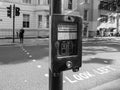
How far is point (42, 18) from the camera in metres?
34.4

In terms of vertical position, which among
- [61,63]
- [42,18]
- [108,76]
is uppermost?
[42,18]

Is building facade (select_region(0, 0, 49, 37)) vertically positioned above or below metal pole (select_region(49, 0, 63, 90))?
above

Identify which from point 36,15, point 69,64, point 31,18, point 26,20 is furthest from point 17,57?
point 36,15

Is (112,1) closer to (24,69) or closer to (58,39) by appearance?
(24,69)

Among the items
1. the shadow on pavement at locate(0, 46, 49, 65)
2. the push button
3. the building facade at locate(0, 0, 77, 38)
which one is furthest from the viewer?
the building facade at locate(0, 0, 77, 38)

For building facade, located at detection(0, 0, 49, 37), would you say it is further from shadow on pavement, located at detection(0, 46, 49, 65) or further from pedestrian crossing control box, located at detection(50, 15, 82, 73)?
pedestrian crossing control box, located at detection(50, 15, 82, 73)

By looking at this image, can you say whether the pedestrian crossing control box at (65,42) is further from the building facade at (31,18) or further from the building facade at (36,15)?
the building facade at (31,18)

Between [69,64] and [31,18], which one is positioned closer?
[69,64]

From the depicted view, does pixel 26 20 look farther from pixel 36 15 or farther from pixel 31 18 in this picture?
pixel 36 15

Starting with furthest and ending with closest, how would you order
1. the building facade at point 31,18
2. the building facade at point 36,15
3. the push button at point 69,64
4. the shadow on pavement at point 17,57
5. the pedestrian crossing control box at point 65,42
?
the building facade at point 31,18
the building facade at point 36,15
the shadow on pavement at point 17,57
the push button at point 69,64
the pedestrian crossing control box at point 65,42

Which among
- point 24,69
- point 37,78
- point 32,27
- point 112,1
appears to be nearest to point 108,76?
point 37,78

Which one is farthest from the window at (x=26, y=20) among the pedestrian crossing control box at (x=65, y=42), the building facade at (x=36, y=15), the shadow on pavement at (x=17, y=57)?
the pedestrian crossing control box at (x=65, y=42)

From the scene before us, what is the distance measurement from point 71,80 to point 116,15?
44.8 meters

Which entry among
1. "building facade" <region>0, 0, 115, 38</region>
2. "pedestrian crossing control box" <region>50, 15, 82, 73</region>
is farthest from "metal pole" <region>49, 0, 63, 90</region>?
"building facade" <region>0, 0, 115, 38</region>
